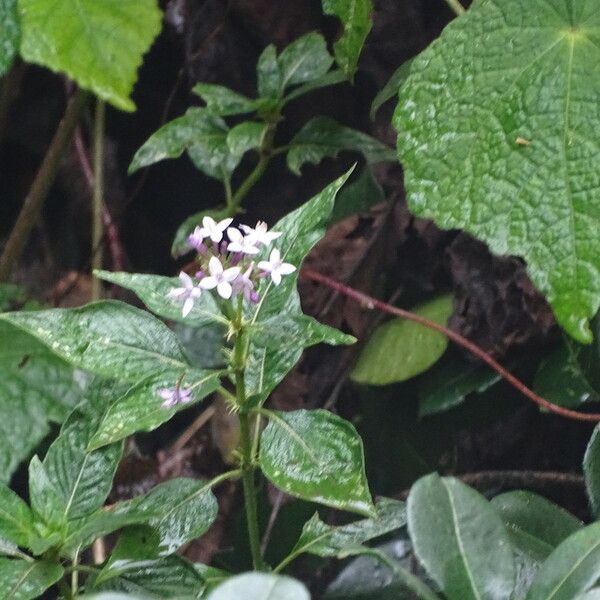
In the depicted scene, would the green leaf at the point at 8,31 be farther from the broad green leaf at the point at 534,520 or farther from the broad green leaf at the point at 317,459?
the broad green leaf at the point at 534,520

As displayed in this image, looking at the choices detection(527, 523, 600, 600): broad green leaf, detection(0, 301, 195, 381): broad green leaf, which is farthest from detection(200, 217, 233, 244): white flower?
detection(527, 523, 600, 600): broad green leaf

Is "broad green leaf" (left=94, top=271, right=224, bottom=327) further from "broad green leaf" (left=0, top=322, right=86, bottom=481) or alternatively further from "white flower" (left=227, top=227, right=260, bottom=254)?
"broad green leaf" (left=0, top=322, right=86, bottom=481)

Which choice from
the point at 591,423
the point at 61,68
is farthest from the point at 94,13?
the point at 591,423

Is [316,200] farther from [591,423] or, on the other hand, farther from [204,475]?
[204,475]

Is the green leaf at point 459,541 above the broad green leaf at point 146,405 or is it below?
below

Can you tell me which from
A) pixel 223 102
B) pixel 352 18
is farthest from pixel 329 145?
pixel 352 18

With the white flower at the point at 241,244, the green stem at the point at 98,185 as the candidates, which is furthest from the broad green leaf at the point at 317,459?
the green stem at the point at 98,185

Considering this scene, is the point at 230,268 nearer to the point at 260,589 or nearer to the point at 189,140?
the point at 260,589
